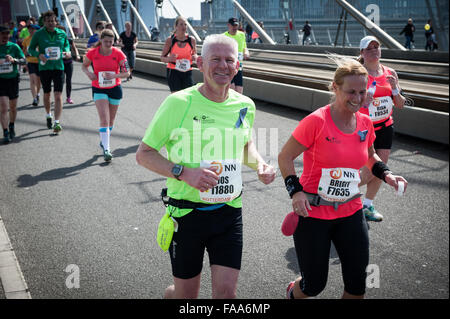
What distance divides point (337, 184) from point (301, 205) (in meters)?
0.29

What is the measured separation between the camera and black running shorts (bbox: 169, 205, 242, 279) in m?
2.56

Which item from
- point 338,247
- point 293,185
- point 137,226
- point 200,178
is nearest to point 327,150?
point 293,185

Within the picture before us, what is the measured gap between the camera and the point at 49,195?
234 inches

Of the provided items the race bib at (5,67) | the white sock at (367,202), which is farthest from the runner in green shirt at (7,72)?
the white sock at (367,202)

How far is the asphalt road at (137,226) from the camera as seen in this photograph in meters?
A: 3.74

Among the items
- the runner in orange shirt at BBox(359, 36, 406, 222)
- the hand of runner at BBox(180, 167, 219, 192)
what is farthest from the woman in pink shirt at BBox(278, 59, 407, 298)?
the runner in orange shirt at BBox(359, 36, 406, 222)

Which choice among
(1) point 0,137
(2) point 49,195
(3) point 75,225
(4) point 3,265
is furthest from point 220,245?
(1) point 0,137

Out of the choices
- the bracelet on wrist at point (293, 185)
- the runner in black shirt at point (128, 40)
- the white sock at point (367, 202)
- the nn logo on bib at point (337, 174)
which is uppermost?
the runner in black shirt at point (128, 40)

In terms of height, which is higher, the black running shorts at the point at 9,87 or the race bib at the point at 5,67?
the race bib at the point at 5,67

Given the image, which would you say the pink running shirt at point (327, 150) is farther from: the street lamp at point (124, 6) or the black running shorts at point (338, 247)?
the street lamp at point (124, 6)

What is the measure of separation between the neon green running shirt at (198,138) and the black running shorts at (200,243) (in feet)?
0.25

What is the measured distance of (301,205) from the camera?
9.14 feet
